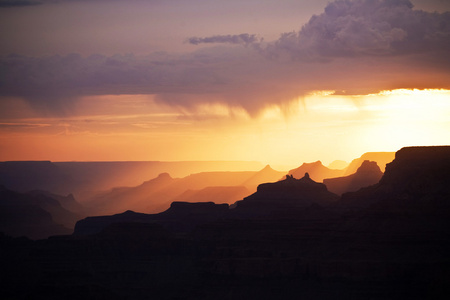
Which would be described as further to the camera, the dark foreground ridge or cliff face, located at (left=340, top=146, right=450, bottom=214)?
cliff face, located at (left=340, top=146, right=450, bottom=214)

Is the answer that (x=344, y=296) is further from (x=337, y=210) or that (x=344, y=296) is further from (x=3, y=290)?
(x=3, y=290)

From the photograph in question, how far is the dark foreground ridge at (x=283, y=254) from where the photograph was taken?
504 feet

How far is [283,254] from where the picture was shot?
169 metres

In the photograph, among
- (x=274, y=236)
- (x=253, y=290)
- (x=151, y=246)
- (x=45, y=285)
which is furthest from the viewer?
(x=151, y=246)

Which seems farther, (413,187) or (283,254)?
(413,187)

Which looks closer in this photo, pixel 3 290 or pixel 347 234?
pixel 3 290

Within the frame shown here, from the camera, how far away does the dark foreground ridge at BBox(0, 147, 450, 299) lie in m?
154

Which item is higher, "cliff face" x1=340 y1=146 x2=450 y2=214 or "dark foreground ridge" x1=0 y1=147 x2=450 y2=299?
"cliff face" x1=340 y1=146 x2=450 y2=214

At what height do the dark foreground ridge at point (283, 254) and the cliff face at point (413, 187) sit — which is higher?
the cliff face at point (413, 187)

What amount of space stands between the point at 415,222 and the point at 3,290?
217 feet

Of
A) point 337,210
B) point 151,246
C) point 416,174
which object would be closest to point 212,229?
point 151,246

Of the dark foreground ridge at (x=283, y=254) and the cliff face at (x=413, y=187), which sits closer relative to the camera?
the dark foreground ridge at (x=283, y=254)

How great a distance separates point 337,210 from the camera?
18175 centimetres

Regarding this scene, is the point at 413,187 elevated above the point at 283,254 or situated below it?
above
